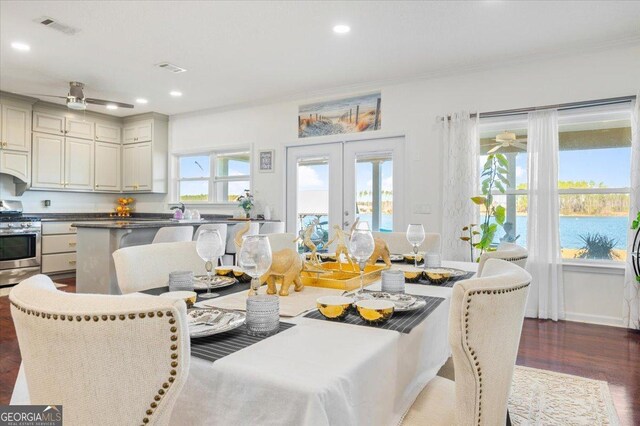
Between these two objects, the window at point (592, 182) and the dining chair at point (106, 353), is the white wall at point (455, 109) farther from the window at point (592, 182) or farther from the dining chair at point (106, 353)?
the dining chair at point (106, 353)

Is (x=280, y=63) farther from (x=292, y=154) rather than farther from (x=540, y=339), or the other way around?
(x=540, y=339)

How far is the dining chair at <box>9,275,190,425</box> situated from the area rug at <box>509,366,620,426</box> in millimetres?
1894

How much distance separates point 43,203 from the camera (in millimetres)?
6207

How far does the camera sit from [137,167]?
6.70 m

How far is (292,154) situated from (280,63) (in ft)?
4.80

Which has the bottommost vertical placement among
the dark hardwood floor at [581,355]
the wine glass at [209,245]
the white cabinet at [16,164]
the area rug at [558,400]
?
the dark hardwood floor at [581,355]

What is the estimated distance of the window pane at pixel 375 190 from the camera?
481cm

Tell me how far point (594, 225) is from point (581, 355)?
1.57 m

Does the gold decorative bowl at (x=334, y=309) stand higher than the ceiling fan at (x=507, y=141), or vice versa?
the ceiling fan at (x=507, y=141)

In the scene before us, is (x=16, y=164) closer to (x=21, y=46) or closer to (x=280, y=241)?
(x=21, y=46)

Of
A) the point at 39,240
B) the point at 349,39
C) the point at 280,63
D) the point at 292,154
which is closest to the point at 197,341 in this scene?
the point at 349,39

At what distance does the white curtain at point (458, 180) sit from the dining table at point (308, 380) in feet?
11.1

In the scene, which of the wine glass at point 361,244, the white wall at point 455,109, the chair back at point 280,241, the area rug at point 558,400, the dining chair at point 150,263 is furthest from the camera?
the white wall at point 455,109

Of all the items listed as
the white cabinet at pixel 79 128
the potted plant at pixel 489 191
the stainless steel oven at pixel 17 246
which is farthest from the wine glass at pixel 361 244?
the white cabinet at pixel 79 128
